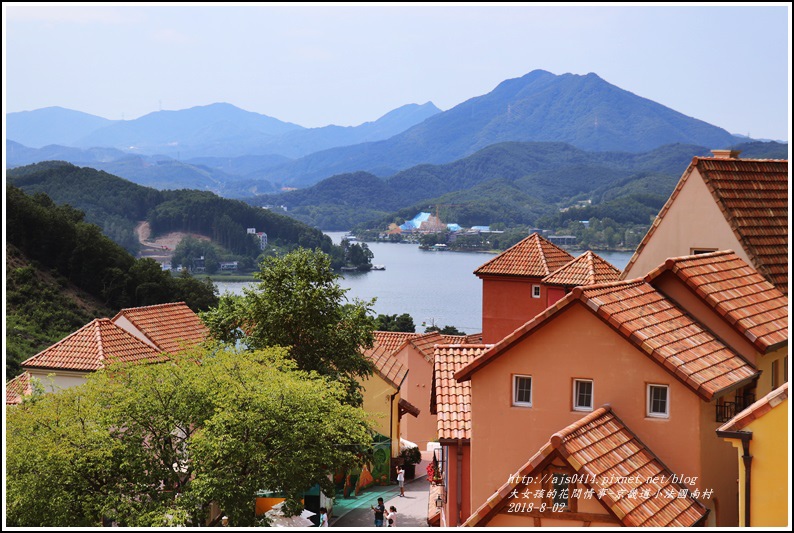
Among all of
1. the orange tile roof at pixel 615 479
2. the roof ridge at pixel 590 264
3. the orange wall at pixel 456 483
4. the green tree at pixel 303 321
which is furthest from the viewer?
the green tree at pixel 303 321

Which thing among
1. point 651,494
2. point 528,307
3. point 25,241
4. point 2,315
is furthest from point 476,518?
point 25,241

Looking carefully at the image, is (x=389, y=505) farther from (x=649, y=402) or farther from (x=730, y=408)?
(x=730, y=408)

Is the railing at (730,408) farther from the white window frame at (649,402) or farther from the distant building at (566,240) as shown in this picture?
the distant building at (566,240)

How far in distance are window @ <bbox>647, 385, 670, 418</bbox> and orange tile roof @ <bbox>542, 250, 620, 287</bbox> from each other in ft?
27.2

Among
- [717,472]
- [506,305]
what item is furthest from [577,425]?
[506,305]

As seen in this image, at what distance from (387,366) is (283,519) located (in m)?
13.2

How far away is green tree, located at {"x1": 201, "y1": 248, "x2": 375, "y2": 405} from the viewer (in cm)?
2716

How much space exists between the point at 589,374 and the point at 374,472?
21874 mm

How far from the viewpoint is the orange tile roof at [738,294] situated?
36.8 ft

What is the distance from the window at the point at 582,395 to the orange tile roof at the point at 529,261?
15021 millimetres

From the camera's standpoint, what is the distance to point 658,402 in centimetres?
1068

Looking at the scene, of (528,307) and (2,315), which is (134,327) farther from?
(2,315)

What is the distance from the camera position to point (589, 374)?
10.9m

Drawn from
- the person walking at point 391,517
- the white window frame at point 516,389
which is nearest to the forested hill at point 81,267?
the person walking at point 391,517
